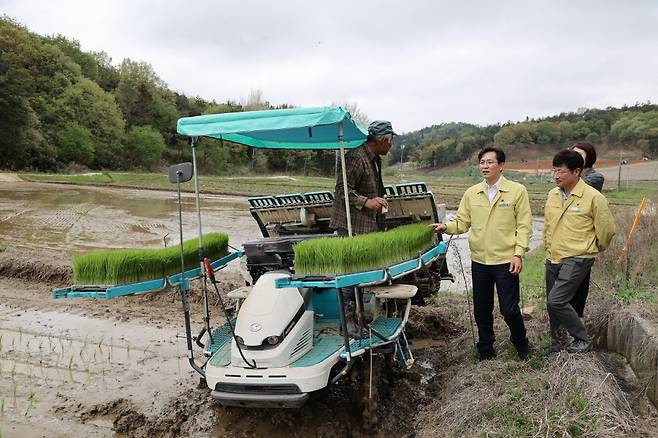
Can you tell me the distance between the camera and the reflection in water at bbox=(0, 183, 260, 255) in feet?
41.5

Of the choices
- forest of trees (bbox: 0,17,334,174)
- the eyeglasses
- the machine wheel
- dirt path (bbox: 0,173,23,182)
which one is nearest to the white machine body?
the machine wheel

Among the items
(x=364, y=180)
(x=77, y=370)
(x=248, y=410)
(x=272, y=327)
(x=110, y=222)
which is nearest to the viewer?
(x=272, y=327)

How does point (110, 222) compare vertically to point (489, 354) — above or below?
above

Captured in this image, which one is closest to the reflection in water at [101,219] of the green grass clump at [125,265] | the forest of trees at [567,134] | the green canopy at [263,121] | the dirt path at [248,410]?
the dirt path at [248,410]

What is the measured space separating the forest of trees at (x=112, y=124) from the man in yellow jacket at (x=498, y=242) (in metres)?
22.8

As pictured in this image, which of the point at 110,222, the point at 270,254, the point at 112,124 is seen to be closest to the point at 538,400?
the point at 270,254

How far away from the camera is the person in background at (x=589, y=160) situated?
451cm

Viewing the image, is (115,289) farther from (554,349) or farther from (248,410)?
(554,349)

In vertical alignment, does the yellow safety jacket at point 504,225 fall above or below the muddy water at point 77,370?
above

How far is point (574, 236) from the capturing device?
13.3ft

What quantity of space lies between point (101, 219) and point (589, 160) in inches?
613

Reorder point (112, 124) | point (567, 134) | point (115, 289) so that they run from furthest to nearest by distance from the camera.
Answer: point (567, 134) → point (112, 124) → point (115, 289)

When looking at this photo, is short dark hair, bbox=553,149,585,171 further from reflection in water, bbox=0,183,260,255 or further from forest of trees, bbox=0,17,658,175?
forest of trees, bbox=0,17,658,175

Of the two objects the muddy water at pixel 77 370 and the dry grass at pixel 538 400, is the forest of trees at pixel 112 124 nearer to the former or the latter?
the muddy water at pixel 77 370
